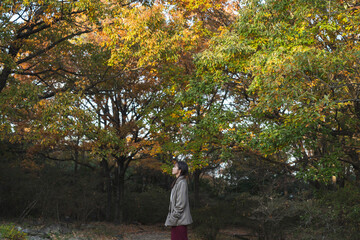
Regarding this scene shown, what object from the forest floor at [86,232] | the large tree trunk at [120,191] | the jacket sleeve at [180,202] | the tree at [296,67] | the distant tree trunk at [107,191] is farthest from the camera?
the distant tree trunk at [107,191]

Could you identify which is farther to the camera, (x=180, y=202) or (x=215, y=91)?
(x=215, y=91)

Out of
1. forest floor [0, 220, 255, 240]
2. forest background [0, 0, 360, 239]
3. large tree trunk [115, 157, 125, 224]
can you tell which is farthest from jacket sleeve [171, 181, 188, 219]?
large tree trunk [115, 157, 125, 224]

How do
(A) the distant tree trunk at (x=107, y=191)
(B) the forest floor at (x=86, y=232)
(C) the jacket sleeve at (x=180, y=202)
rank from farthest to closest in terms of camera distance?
1. (A) the distant tree trunk at (x=107, y=191)
2. (B) the forest floor at (x=86, y=232)
3. (C) the jacket sleeve at (x=180, y=202)

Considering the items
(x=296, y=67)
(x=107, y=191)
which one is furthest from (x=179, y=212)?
(x=107, y=191)

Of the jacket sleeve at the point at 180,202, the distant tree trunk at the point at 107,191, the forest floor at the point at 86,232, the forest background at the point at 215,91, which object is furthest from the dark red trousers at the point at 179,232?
the distant tree trunk at the point at 107,191

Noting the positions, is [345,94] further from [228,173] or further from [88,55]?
[228,173]

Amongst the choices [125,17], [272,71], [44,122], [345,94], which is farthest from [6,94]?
[345,94]

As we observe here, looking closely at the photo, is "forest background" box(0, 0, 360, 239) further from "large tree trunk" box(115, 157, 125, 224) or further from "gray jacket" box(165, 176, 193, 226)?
"gray jacket" box(165, 176, 193, 226)

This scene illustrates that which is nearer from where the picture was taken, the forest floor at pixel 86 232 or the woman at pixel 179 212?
the woman at pixel 179 212

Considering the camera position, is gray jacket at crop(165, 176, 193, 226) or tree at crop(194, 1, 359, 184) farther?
tree at crop(194, 1, 359, 184)

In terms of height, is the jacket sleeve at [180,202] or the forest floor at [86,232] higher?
the jacket sleeve at [180,202]

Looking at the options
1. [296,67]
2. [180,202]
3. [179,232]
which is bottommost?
[179,232]

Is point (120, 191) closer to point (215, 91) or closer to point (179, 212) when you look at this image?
point (215, 91)

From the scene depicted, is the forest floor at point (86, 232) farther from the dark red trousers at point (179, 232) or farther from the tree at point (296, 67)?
the dark red trousers at point (179, 232)
